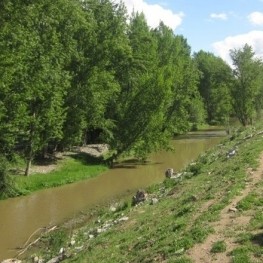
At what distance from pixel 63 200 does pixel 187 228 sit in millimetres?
17133

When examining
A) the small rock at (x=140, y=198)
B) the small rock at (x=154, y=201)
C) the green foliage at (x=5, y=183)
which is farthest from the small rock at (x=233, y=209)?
the green foliage at (x=5, y=183)

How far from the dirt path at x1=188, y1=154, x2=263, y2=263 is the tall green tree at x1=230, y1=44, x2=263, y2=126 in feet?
195

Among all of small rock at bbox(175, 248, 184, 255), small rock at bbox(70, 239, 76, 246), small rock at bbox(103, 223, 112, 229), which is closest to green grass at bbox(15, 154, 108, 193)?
small rock at bbox(103, 223, 112, 229)

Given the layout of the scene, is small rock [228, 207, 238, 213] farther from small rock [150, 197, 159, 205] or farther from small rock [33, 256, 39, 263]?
small rock [33, 256, 39, 263]

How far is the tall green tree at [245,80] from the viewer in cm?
7281

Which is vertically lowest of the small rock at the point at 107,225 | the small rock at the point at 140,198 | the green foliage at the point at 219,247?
the small rock at the point at 107,225

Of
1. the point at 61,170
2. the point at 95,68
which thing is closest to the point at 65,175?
the point at 61,170

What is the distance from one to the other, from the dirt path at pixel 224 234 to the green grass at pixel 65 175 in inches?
761

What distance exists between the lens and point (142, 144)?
46.8 meters

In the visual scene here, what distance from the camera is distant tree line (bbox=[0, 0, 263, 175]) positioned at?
2966cm

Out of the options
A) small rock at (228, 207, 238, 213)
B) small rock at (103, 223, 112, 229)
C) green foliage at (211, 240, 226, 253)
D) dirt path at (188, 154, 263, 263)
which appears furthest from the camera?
small rock at (103, 223, 112, 229)

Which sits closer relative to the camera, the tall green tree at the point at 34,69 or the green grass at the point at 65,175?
the tall green tree at the point at 34,69

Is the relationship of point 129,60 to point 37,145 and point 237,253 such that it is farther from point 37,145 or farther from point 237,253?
point 237,253

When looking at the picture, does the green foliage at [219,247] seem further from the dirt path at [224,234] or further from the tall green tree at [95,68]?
the tall green tree at [95,68]
